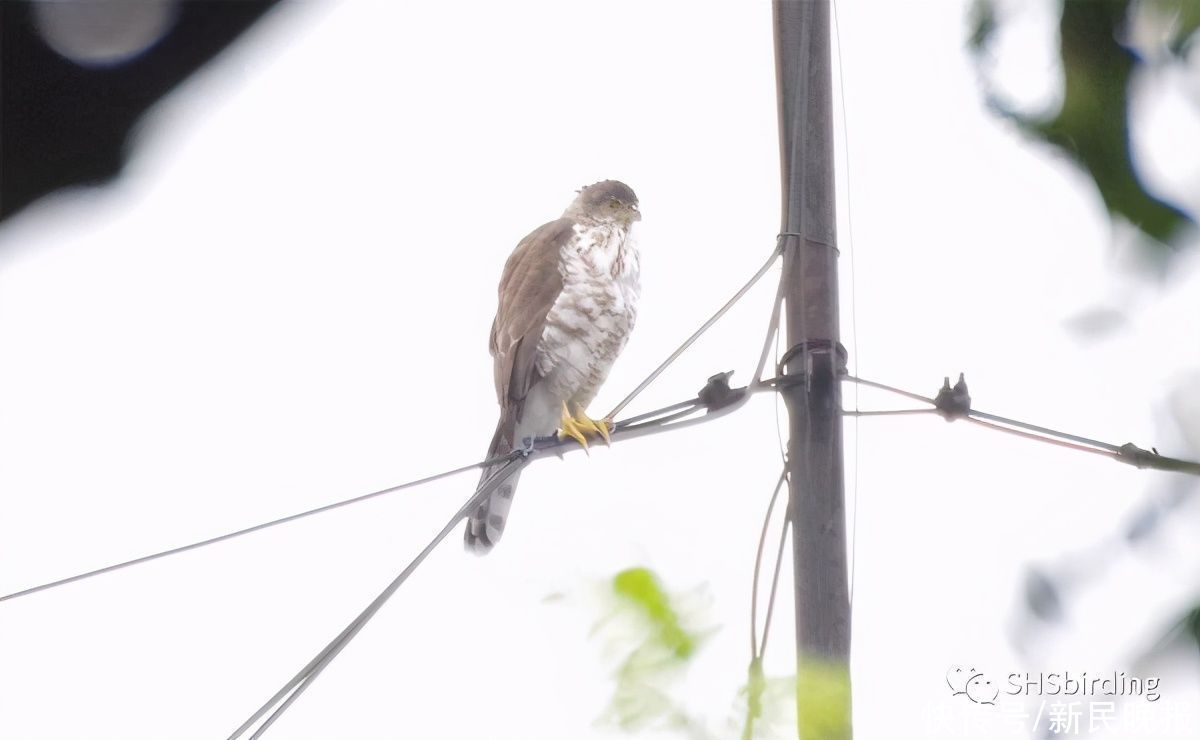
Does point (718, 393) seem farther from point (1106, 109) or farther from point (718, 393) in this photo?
point (1106, 109)

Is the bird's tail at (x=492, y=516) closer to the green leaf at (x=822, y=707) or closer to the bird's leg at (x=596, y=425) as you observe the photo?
the bird's leg at (x=596, y=425)

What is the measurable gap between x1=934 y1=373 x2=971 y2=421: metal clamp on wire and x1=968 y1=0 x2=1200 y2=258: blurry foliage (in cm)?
218

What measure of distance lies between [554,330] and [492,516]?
2.60 feet

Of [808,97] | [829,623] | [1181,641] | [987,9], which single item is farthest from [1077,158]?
[808,97]

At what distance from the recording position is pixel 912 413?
275cm

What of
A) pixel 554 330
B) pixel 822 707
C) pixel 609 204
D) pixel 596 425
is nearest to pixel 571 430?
pixel 596 425

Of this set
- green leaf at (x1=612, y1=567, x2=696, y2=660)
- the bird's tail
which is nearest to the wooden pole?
green leaf at (x1=612, y1=567, x2=696, y2=660)

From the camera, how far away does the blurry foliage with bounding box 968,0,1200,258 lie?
1.73ft

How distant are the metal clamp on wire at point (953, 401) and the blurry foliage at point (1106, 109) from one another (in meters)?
2.18

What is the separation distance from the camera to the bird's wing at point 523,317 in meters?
4.62

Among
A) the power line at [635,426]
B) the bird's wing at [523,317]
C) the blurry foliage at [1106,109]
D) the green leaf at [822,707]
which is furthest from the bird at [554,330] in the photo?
the blurry foliage at [1106,109]

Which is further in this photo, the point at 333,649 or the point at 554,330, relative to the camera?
the point at 554,330

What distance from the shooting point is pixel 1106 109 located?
552mm

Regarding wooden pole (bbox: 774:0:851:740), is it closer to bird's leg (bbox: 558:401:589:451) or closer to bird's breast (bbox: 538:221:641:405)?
bird's leg (bbox: 558:401:589:451)
